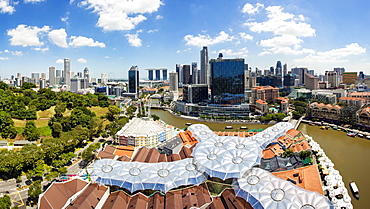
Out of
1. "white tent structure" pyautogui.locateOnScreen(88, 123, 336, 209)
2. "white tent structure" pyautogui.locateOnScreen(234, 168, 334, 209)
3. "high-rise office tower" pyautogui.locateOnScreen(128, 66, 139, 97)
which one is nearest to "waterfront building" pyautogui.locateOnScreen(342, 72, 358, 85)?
"high-rise office tower" pyautogui.locateOnScreen(128, 66, 139, 97)

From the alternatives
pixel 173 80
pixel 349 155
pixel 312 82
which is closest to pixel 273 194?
pixel 349 155

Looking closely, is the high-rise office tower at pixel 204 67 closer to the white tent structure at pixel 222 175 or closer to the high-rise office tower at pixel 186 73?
the high-rise office tower at pixel 186 73

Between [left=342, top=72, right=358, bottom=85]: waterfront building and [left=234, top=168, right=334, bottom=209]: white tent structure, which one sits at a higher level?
[left=342, top=72, right=358, bottom=85]: waterfront building

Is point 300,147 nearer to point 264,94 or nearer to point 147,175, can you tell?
point 147,175

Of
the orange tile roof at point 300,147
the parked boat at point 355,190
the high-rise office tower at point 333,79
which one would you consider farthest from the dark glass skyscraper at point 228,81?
the high-rise office tower at point 333,79

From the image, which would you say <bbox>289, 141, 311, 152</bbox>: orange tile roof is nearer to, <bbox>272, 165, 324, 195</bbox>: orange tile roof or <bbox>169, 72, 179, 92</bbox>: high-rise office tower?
<bbox>272, 165, 324, 195</bbox>: orange tile roof

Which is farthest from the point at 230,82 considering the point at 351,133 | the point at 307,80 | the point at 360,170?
the point at 307,80
